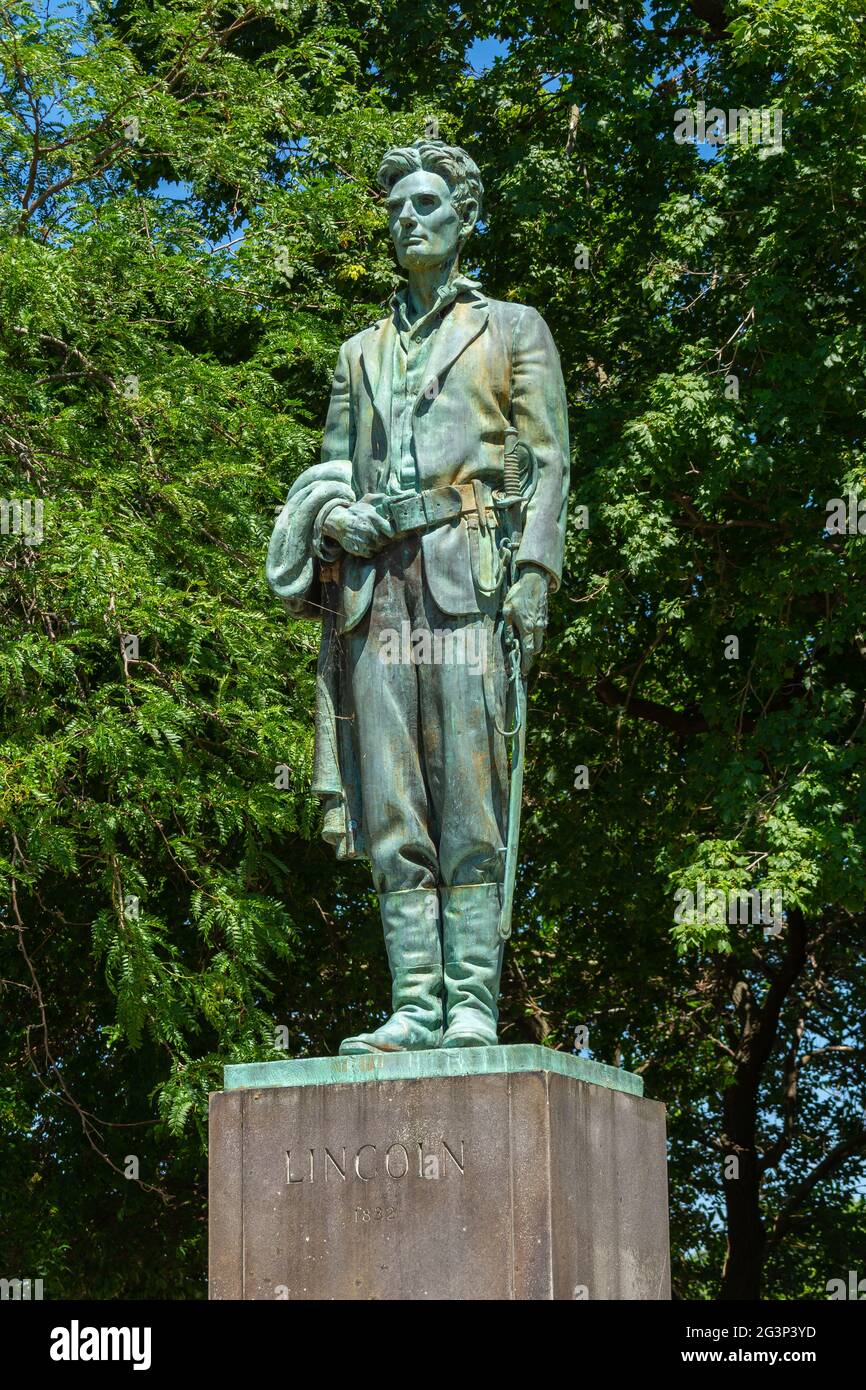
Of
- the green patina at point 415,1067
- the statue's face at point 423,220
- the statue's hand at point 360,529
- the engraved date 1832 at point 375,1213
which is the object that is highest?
the statue's face at point 423,220

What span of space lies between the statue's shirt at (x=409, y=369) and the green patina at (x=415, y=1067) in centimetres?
196

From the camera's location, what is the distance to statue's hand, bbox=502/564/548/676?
7.13 metres

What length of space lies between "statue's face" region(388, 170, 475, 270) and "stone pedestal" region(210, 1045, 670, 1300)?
9.21ft

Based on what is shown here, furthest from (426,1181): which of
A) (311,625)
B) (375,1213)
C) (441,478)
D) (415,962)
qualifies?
(311,625)

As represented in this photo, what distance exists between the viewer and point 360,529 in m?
7.18

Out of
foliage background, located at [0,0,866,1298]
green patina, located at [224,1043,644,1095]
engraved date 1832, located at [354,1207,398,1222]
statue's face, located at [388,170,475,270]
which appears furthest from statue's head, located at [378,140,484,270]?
foliage background, located at [0,0,866,1298]

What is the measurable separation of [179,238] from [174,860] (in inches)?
205

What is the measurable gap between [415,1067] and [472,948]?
60 cm

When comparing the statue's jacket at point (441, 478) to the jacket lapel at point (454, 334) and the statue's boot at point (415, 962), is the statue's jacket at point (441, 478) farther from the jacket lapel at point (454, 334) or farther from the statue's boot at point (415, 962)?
the statue's boot at point (415, 962)

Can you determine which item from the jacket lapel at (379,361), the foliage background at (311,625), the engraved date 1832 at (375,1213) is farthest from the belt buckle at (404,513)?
the foliage background at (311,625)

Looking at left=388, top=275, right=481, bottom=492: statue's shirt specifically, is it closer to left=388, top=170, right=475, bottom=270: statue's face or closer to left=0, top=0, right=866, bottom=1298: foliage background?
left=388, top=170, right=475, bottom=270: statue's face

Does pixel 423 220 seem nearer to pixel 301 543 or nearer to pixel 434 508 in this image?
pixel 434 508

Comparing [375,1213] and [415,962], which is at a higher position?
[415,962]

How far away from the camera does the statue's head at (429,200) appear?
745cm
